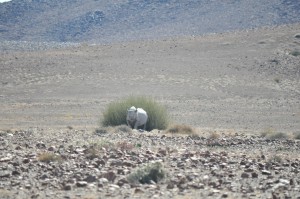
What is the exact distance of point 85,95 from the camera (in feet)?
174

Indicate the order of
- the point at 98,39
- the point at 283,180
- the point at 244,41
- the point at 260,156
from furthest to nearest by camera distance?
the point at 98,39
the point at 244,41
the point at 260,156
the point at 283,180

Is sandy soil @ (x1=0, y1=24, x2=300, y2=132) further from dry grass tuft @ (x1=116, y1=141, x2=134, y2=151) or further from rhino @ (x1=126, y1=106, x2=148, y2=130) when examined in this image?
dry grass tuft @ (x1=116, y1=141, x2=134, y2=151)

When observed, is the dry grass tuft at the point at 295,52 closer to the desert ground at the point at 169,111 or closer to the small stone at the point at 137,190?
the desert ground at the point at 169,111

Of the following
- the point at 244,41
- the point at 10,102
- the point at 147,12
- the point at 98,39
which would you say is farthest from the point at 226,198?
the point at 147,12

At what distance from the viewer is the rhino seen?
1114 inches

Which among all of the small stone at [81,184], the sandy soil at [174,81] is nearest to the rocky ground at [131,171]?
the small stone at [81,184]

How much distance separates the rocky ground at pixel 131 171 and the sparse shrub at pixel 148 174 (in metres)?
0.09

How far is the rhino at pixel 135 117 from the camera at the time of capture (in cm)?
2830

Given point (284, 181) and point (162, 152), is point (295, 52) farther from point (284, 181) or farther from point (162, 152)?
point (284, 181)

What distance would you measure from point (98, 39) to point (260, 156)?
101052 mm

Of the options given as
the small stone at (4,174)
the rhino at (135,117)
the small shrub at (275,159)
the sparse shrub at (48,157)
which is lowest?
the rhino at (135,117)

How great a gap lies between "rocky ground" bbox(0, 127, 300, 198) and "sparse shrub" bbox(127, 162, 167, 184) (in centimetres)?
9

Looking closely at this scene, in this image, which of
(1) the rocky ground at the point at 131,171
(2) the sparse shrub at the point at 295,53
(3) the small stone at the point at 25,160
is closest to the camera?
(1) the rocky ground at the point at 131,171

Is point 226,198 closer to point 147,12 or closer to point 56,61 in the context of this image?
point 56,61
